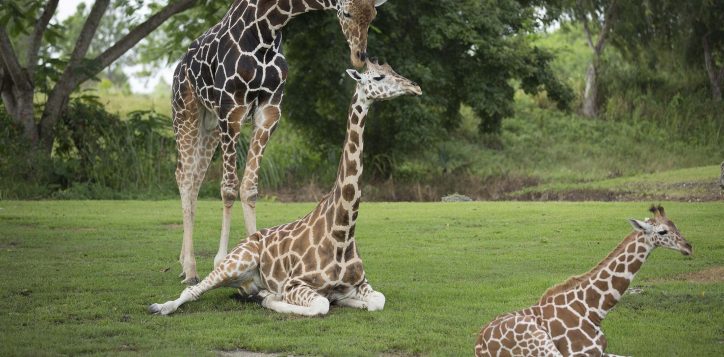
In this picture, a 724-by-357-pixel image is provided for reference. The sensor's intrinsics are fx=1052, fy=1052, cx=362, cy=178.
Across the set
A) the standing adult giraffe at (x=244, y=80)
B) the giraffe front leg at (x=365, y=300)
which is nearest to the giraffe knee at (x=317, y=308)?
the giraffe front leg at (x=365, y=300)

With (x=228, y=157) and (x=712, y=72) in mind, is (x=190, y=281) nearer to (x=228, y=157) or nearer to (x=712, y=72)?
(x=228, y=157)

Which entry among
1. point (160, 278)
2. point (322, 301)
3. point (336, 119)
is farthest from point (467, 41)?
point (322, 301)

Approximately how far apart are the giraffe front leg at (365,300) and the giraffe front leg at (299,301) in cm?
48

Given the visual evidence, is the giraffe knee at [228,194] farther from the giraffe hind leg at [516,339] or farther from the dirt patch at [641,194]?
the dirt patch at [641,194]

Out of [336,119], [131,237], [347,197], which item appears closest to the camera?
[347,197]

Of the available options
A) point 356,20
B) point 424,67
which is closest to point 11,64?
point 424,67

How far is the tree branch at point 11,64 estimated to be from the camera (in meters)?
24.0

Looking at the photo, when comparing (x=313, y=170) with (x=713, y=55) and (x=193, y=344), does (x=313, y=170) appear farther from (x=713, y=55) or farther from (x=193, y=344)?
(x=193, y=344)

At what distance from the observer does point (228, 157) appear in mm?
12039

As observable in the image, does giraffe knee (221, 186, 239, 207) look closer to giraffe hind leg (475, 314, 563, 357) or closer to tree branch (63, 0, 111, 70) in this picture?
giraffe hind leg (475, 314, 563, 357)

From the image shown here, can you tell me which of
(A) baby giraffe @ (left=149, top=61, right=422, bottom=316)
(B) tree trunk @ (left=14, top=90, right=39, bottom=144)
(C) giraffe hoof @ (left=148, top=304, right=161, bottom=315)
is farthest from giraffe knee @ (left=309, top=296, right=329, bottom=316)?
(B) tree trunk @ (left=14, top=90, right=39, bottom=144)

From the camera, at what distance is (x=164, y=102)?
41094 millimetres

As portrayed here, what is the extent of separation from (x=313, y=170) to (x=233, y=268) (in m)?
17.2

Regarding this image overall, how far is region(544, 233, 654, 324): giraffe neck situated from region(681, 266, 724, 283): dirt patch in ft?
14.9
